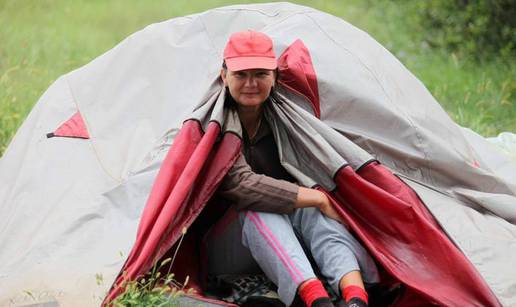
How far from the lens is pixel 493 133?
6.45m

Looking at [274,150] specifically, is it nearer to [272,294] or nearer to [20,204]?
[272,294]

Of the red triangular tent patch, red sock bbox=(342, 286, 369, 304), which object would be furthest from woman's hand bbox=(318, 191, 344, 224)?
the red triangular tent patch

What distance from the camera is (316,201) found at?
3732mm

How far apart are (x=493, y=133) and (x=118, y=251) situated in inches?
136

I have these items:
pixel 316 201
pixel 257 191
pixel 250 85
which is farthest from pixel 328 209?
pixel 250 85

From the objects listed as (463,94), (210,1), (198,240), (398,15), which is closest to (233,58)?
(198,240)

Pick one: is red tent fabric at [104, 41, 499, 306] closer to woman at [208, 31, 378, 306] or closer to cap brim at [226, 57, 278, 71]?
woman at [208, 31, 378, 306]

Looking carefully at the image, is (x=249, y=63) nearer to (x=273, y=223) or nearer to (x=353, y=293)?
(x=273, y=223)

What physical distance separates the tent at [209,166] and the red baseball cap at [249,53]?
20cm

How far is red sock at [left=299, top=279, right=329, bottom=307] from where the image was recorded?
350cm

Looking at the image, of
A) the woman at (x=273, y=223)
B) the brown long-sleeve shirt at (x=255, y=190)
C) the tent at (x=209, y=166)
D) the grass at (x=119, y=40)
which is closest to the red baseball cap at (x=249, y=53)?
the woman at (x=273, y=223)

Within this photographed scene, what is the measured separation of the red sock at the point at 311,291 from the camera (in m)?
3.50

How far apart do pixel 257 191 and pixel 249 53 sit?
565mm

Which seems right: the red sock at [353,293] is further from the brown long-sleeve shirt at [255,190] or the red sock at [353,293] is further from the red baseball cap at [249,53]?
the red baseball cap at [249,53]
